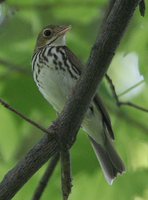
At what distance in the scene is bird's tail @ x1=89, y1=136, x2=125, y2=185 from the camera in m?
3.41

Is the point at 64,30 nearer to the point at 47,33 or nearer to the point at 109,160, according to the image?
the point at 47,33

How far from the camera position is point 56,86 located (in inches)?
137

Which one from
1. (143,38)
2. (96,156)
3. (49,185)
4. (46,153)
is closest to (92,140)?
(96,156)

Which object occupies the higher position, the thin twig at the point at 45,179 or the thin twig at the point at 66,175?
the thin twig at the point at 66,175

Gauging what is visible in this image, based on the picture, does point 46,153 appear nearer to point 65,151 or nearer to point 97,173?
point 65,151

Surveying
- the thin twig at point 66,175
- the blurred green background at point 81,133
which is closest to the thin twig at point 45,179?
the blurred green background at point 81,133

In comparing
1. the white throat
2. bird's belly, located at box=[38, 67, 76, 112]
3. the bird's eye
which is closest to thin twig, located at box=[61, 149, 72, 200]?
bird's belly, located at box=[38, 67, 76, 112]

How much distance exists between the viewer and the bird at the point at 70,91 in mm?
3461

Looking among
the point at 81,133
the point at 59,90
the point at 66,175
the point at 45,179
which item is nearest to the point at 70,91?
the point at 59,90

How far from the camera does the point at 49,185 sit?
Result: 332 cm

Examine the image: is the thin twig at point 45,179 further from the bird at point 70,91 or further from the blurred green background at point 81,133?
the bird at point 70,91

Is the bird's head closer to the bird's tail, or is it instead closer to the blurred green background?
the blurred green background

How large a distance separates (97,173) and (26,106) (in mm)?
557

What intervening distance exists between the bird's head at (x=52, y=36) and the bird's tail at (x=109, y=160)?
27.4 inches
